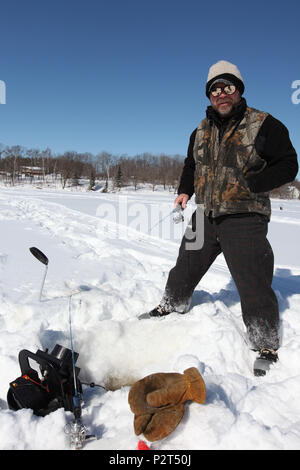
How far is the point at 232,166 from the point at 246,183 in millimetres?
168

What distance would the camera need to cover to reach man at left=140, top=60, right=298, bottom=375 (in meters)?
2.18

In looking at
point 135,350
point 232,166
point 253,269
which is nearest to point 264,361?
point 253,269

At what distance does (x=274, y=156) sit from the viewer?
2.19 metres

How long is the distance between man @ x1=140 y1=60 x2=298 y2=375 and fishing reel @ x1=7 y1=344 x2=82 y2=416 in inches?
49.7

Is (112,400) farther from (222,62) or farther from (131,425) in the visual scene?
(222,62)

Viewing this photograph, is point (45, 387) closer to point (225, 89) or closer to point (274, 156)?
point (274, 156)

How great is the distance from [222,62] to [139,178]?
2896 inches

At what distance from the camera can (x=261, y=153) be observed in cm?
224

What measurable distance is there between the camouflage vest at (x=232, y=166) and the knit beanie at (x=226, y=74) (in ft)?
0.65

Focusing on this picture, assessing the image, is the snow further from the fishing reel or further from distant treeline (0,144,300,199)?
distant treeline (0,144,300,199)

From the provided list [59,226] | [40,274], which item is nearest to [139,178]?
[59,226]

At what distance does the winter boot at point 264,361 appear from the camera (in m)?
2.12

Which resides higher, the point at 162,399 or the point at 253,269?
the point at 253,269

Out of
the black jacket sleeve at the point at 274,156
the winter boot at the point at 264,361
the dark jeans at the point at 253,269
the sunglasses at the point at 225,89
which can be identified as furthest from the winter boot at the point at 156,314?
the sunglasses at the point at 225,89
